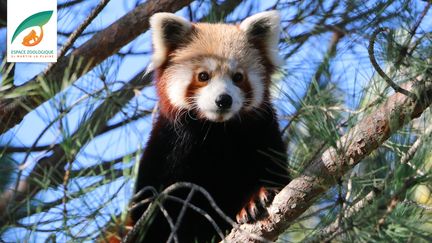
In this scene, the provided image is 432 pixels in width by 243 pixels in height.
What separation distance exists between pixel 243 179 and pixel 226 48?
0.85m

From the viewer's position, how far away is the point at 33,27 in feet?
15.7

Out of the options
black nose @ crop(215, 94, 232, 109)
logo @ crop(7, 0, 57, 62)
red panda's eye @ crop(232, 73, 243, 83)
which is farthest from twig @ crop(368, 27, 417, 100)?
logo @ crop(7, 0, 57, 62)

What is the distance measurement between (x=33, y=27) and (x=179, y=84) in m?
1.15

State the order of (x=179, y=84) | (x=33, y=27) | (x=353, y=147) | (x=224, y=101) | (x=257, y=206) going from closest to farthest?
1. (x=353, y=147)
2. (x=257, y=206)
3. (x=224, y=101)
4. (x=179, y=84)
5. (x=33, y=27)

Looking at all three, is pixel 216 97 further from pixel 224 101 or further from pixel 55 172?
pixel 55 172

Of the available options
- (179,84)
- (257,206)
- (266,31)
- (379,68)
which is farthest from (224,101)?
(379,68)

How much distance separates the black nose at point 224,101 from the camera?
4.06 metres

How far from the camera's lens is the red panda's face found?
420 cm

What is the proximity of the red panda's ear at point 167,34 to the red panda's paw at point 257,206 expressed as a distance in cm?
135

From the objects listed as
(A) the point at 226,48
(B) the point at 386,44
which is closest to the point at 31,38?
(A) the point at 226,48

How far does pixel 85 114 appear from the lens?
2693 millimetres

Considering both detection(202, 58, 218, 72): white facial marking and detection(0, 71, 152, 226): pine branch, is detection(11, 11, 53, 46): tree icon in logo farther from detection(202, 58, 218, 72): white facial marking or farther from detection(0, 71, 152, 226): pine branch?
detection(0, 71, 152, 226): pine branch

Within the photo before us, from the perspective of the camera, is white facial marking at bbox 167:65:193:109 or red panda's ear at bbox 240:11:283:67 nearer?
white facial marking at bbox 167:65:193:109

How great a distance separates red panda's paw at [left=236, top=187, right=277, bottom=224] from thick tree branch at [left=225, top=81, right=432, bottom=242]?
0.34 m
